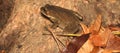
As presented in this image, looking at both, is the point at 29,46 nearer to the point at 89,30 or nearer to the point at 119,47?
the point at 89,30

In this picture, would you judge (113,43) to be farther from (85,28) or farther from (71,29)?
(71,29)

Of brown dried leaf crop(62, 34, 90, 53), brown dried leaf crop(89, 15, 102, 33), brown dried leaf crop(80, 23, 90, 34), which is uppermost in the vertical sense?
brown dried leaf crop(89, 15, 102, 33)

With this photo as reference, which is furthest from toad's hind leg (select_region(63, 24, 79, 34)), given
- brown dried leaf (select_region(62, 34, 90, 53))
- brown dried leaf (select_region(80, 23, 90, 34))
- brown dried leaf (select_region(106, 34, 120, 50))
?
brown dried leaf (select_region(106, 34, 120, 50))

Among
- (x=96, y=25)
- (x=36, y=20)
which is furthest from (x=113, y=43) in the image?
(x=36, y=20)

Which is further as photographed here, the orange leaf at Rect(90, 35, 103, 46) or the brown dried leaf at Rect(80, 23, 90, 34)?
the brown dried leaf at Rect(80, 23, 90, 34)

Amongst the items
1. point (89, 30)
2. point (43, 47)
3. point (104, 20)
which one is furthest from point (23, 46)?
point (104, 20)

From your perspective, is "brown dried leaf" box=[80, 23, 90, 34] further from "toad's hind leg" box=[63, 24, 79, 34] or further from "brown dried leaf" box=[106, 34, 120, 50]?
"brown dried leaf" box=[106, 34, 120, 50]
